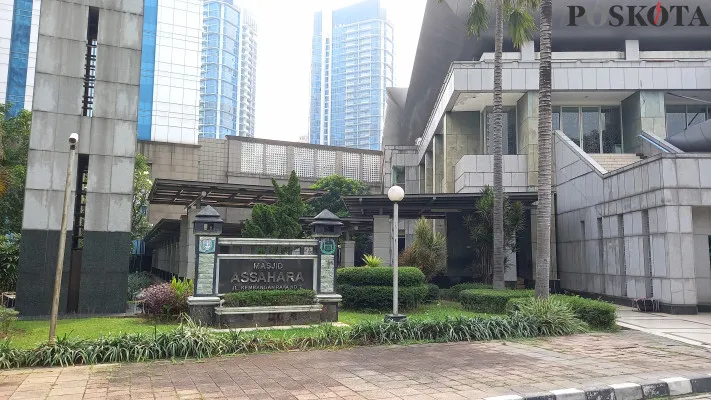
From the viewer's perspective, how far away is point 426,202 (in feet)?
74.9

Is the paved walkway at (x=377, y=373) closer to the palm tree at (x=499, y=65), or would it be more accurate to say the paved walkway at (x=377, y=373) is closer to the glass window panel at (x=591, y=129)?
the palm tree at (x=499, y=65)

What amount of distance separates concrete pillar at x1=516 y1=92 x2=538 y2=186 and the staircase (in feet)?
8.42

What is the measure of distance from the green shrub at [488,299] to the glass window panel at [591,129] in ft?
44.9

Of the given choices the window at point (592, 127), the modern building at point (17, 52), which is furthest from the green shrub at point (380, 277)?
the modern building at point (17, 52)

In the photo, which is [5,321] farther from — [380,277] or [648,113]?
[648,113]

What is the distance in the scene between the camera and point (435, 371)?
8109 millimetres

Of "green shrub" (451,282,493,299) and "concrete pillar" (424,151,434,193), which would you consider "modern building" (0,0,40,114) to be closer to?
"concrete pillar" (424,151,434,193)

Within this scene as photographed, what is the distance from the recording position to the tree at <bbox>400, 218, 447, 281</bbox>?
21.9m

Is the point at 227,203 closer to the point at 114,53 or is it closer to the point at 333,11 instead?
the point at 114,53

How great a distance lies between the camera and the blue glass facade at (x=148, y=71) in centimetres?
4841

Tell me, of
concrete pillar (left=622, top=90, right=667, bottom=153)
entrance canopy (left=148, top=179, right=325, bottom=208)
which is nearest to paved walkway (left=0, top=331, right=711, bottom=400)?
entrance canopy (left=148, top=179, right=325, bottom=208)

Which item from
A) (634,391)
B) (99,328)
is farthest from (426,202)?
(634,391)

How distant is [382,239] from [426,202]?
98.8 inches

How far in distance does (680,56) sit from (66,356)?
33.1 meters
